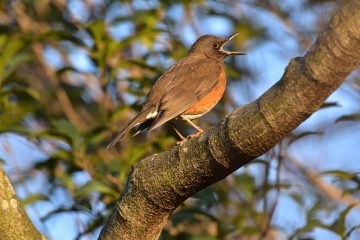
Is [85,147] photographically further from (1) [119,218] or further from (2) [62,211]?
(1) [119,218]

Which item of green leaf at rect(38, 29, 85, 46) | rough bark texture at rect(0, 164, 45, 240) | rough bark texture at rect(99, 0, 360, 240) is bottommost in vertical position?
rough bark texture at rect(99, 0, 360, 240)

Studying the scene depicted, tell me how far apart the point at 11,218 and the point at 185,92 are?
2837mm

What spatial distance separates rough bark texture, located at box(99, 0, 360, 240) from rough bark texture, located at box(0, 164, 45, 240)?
0.39 meters

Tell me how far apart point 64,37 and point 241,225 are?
225cm

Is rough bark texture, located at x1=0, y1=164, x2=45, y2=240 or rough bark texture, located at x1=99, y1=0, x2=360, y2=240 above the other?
rough bark texture, located at x1=0, y1=164, x2=45, y2=240

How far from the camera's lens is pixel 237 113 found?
3201 millimetres

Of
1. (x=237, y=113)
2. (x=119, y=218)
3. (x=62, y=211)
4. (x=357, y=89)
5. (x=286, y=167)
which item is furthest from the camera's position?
(x=286, y=167)

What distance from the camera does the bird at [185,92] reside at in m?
5.94

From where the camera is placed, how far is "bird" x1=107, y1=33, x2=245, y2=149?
5941mm

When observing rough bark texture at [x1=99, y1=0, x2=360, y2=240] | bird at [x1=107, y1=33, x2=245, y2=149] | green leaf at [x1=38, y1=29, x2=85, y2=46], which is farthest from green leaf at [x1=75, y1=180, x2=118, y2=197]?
green leaf at [x1=38, y1=29, x2=85, y2=46]

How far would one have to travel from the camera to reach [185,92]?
21.0 ft

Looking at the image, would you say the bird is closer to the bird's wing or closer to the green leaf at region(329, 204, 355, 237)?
the bird's wing

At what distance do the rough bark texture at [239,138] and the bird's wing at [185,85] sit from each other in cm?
210

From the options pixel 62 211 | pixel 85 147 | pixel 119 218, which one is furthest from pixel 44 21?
pixel 119 218
